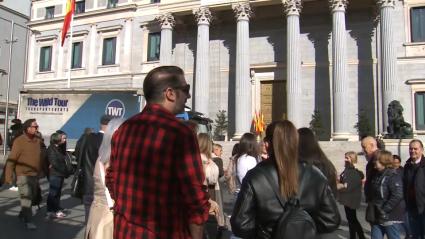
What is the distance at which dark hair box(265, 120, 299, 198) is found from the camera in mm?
3053

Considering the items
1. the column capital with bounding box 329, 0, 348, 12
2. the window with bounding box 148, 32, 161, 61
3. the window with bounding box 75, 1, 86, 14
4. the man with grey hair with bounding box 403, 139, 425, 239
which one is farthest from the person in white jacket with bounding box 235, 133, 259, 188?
the window with bounding box 75, 1, 86, 14

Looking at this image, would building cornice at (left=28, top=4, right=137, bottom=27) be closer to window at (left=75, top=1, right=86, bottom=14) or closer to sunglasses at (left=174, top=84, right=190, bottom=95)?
window at (left=75, top=1, right=86, bottom=14)

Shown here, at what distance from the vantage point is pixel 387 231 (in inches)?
238

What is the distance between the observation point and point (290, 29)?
26.7 m

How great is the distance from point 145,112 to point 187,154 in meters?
0.41

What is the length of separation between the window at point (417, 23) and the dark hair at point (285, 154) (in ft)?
87.6

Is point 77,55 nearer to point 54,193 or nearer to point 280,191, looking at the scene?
point 54,193

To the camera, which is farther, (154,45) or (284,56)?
(154,45)

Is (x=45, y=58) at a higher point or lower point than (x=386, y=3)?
lower

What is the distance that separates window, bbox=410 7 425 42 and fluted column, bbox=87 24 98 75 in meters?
24.2

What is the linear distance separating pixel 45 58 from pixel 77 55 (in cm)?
418

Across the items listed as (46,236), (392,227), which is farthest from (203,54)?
(392,227)

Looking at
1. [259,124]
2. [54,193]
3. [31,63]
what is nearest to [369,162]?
[54,193]

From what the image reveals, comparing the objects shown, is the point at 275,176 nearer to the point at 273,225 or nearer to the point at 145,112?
the point at 273,225
